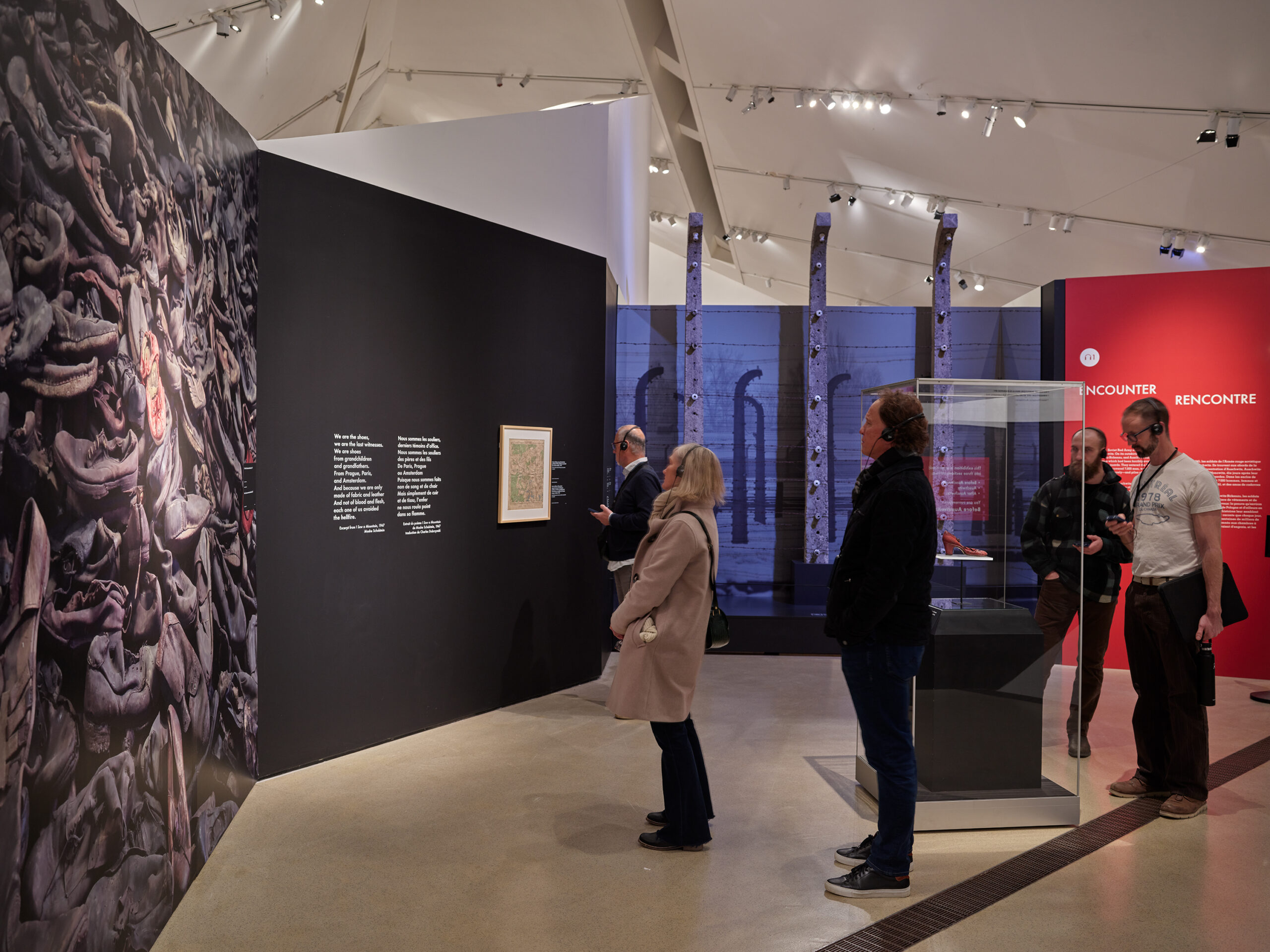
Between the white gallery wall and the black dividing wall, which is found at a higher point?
the white gallery wall

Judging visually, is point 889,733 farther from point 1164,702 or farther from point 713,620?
point 1164,702

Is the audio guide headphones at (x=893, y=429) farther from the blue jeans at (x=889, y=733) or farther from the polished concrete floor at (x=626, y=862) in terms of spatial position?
the polished concrete floor at (x=626, y=862)

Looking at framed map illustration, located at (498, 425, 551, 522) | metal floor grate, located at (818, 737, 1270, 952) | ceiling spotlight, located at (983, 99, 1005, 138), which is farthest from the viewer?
ceiling spotlight, located at (983, 99, 1005, 138)

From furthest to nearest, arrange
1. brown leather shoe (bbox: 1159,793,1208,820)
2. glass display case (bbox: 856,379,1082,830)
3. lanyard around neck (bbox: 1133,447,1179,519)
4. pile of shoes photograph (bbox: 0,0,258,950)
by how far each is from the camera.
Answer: lanyard around neck (bbox: 1133,447,1179,519)
brown leather shoe (bbox: 1159,793,1208,820)
glass display case (bbox: 856,379,1082,830)
pile of shoes photograph (bbox: 0,0,258,950)

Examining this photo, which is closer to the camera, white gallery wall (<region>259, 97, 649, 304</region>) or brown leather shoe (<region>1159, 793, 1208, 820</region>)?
brown leather shoe (<region>1159, 793, 1208, 820</region>)

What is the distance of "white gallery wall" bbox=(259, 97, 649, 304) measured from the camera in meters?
5.96

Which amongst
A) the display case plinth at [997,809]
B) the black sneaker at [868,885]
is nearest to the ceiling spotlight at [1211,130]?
the display case plinth at [997,809]

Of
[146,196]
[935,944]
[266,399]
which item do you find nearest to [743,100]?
[266,399]

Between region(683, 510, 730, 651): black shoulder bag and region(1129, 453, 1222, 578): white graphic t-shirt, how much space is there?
6.40 ft

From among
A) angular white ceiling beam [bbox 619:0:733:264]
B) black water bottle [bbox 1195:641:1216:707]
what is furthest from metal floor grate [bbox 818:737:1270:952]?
angular white ceiling beam [bbox 619:0:733:264]

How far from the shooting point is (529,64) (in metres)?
10.5

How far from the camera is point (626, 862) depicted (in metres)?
3.36

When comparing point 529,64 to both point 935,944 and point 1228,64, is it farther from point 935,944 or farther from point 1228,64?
point 935,944

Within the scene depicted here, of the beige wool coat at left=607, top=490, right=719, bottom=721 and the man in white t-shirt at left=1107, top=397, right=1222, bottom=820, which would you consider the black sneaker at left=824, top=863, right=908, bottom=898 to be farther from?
the man in white t-shirt at left=1107, top=397, right=1222, bottom=820
